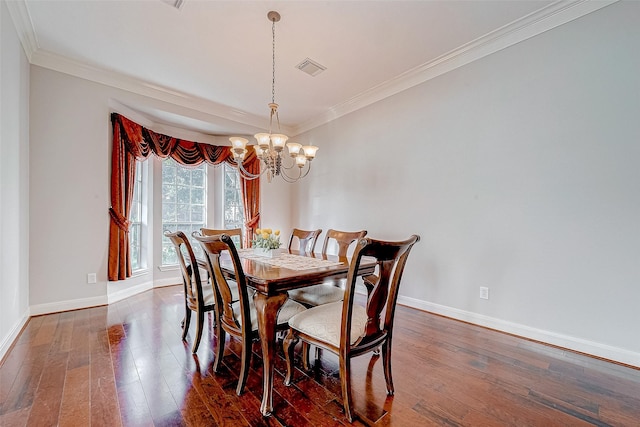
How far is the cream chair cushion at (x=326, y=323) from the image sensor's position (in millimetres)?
1582

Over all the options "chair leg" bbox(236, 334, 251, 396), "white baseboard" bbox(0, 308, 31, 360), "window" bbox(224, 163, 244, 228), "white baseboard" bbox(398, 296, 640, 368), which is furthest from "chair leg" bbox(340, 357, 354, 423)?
"window" bbox(224, 163, 244, 228)

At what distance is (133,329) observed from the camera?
2.71 meters

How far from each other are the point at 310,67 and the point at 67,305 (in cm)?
391

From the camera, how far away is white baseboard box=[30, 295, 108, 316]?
3.02 metres

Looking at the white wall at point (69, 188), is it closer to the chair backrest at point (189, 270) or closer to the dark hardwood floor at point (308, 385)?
the dark hardwood floor at point (308, 385)

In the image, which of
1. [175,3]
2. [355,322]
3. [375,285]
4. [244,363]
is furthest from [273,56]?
[244,363]

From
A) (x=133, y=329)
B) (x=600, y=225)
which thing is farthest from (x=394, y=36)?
(x=133, y=329)

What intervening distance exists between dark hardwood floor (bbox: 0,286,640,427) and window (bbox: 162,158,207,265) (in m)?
2.10

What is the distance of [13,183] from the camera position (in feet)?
8.15

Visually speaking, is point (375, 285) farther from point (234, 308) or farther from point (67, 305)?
point (67, 305)

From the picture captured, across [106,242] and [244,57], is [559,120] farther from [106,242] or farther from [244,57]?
[106,242]

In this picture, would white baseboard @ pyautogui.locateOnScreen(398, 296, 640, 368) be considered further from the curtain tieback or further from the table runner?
the curtain tieback

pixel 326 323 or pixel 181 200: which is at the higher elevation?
pixel 181 200

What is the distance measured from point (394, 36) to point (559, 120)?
5.48 feet
